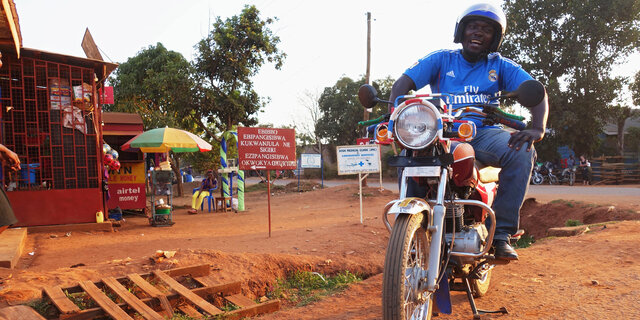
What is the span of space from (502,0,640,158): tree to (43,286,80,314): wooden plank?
2337cm

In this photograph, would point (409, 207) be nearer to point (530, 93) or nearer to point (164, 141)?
point (530, 93)

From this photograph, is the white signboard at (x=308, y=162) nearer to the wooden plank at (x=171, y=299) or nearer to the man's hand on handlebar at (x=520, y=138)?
the wooden plank at (x=171, y=299)

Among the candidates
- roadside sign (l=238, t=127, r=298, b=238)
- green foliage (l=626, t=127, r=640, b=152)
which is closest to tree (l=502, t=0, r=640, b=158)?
green foliage (l=626, t=127, r=640, b=152)

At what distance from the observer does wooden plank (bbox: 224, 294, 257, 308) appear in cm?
435

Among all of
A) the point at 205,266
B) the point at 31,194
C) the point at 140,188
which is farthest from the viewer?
→ the point at 140,188

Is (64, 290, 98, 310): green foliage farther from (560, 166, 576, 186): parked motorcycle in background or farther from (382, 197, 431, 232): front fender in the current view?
(560, 166, 576, 186): parked motorcycle in background

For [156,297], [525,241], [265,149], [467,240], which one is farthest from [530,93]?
[525,241]

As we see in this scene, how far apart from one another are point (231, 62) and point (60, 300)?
15.4 meters

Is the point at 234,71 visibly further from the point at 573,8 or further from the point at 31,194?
the point at 573,8

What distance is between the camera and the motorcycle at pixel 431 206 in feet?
8.07

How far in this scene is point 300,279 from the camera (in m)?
5.35

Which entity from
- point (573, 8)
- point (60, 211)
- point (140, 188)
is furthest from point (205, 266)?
point (573, 8)

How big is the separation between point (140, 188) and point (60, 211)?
4943 mm

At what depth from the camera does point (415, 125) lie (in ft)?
8.84
